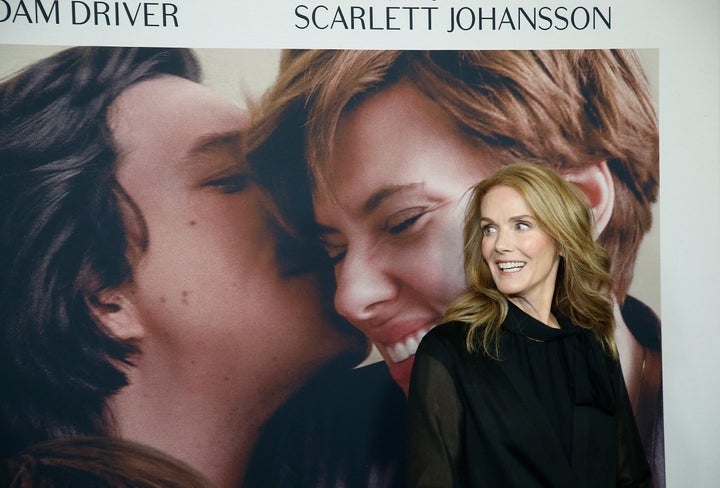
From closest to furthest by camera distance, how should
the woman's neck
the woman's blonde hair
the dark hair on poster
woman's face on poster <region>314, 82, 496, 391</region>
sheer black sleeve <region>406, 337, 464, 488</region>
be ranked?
sheer black sleeve <region>406, 337, 464, 488</region> < the woman's blonde hair < the woman's neck < the dark hair on poster < woman's face on poster <region>314, 82, 496, 391</region>

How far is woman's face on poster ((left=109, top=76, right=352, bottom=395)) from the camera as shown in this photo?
281 centimetres

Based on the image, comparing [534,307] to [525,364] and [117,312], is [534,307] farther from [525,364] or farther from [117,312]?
[117,312]

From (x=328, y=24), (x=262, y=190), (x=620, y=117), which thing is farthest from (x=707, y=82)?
(x=262, y=190)

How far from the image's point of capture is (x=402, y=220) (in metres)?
2.89

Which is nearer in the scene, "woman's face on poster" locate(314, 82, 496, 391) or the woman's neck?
the woman's neck

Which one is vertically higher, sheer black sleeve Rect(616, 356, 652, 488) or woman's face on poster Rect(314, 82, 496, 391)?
woman's face on poster Rect(314, 82, 496, 391)

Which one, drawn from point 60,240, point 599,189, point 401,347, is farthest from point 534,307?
point 60,240

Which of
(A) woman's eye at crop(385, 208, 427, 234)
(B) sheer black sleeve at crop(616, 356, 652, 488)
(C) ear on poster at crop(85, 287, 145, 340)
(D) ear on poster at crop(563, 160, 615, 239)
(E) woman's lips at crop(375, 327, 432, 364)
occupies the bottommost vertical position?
(B) sheer black sleeve at crop(616, 356, 652, 488)

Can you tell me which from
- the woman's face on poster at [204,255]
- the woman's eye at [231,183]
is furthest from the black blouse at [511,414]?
the woman's eye at [231,183]

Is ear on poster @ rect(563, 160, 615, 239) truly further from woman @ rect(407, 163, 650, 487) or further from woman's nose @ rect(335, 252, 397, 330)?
woman's nose @ rect(335, 252, 397, 330)

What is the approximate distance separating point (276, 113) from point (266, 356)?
813mm

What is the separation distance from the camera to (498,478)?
84.7 inches

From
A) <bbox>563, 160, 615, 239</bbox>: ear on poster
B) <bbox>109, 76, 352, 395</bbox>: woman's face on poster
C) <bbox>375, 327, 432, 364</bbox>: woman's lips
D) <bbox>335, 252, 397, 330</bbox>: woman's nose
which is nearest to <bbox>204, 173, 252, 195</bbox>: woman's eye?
<bbox>109, 76, 352, 395</bbox>: woman's face on poster

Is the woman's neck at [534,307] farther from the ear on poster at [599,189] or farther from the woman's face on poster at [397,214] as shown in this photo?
the ear on poster at [599,189]
